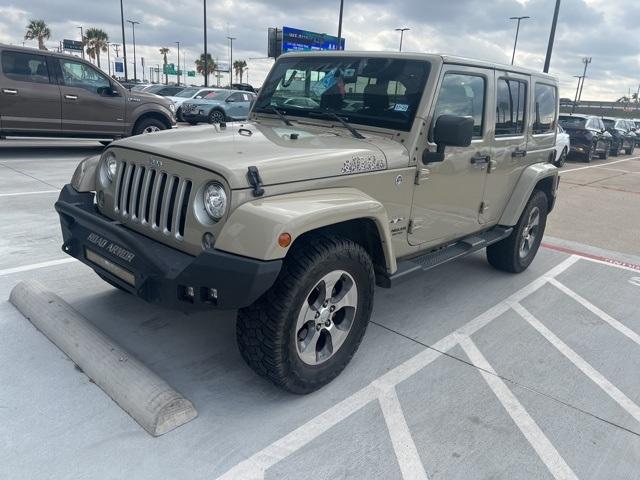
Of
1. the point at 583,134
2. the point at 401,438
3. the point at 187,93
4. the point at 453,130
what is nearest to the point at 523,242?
the point at 453,130

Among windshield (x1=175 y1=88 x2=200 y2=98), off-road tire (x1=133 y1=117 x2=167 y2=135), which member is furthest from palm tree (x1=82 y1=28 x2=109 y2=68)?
off-road tire (x1=133 y1=117 x2=167 y2=135)

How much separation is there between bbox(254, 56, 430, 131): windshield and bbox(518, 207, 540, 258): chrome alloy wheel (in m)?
2.25

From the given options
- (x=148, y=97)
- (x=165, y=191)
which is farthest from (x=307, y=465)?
(x=148, y=97)

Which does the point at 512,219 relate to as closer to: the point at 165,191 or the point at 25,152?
the point at 165,191

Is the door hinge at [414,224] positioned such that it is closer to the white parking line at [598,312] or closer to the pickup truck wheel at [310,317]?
the pickup truck wheel at [310,317]

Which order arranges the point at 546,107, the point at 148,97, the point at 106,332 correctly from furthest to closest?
the point at 148,97, the point at 546,107, the point at 106,332

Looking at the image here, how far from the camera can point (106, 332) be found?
11.3 ft

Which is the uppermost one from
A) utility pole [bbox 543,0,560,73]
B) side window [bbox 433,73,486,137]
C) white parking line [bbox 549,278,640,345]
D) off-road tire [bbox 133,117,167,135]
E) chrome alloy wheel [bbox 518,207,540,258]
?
utility pole [bbox 543,0,560,73]

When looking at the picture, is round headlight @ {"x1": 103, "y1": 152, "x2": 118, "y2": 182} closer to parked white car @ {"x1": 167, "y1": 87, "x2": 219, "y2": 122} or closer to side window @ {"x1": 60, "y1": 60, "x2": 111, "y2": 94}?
side window @ {"x1": 60, "y1": 60, "x2": 111, "y2": 94}

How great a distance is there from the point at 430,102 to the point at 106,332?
2642 millimetres

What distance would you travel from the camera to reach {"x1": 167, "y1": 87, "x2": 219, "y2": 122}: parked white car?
19280mm

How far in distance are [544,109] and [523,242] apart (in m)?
1.34

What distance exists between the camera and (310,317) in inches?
110

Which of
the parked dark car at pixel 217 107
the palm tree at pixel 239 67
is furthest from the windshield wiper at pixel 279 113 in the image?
the palm tree at pixel 239 67
